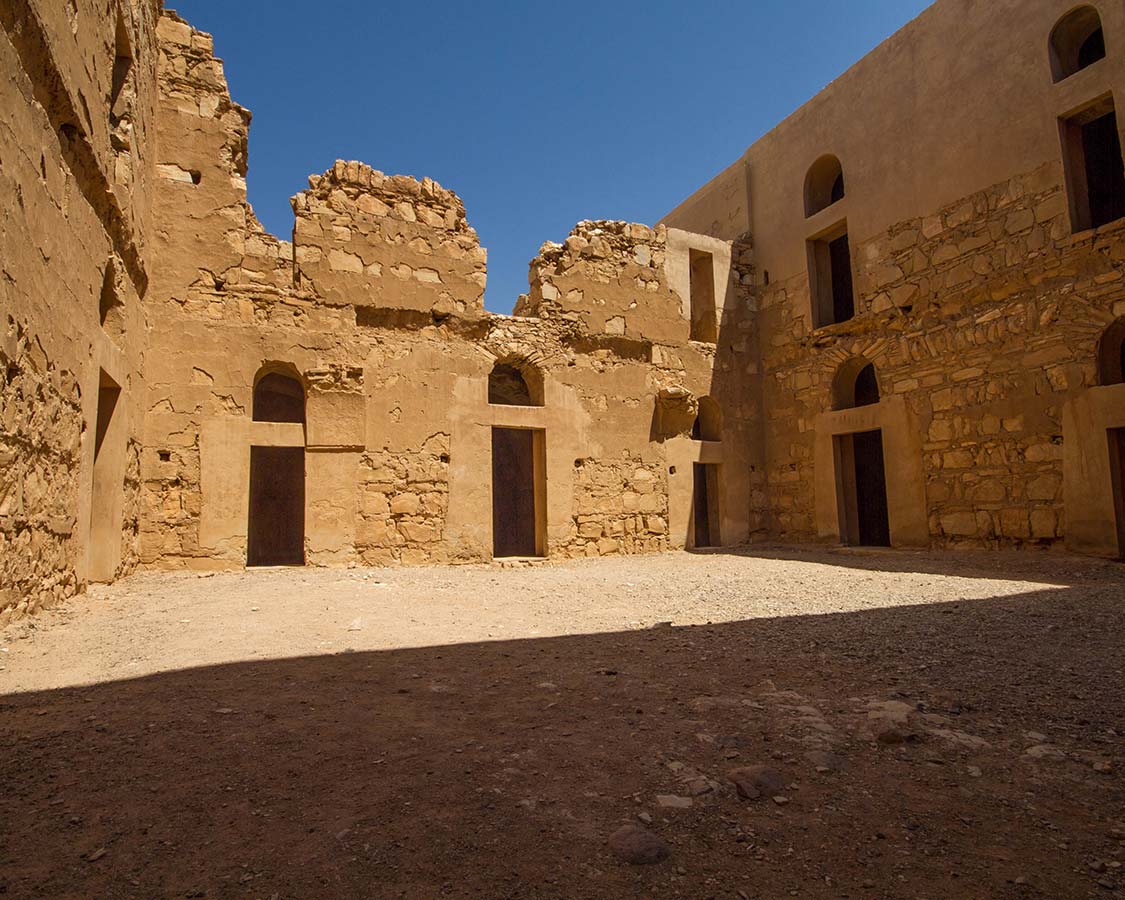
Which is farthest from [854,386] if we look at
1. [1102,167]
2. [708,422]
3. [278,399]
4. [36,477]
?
[278,399]

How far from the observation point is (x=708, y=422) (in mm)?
10984

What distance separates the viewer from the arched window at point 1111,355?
6992 mm

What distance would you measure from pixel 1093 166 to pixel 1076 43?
138 cm

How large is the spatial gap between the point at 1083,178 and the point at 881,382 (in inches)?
119

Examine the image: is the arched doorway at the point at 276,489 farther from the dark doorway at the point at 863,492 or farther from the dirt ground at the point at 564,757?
the dark doorway at the point at 863,492

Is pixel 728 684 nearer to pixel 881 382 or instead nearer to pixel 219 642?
pixel 219 642

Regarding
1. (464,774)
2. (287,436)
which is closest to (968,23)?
(287,436)

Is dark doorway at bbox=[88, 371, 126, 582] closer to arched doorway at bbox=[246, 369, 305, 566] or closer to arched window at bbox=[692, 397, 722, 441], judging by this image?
arched doorway at bbox=[246, 369, 305, 566]

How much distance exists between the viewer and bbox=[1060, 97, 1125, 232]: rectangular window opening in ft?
24.3

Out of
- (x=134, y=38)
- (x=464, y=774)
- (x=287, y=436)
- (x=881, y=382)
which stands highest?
(x=134, y=38)

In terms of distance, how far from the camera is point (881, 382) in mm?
9258

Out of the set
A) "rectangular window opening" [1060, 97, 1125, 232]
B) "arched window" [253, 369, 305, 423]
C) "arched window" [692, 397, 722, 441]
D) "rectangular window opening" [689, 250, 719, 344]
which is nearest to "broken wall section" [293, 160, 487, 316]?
"rectangular window opening" [689, 250, 719, 344]

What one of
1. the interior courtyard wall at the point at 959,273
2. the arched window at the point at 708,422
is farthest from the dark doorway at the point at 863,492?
the arched window at the point at 708,422

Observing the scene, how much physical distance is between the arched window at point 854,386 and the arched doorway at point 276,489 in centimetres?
922
